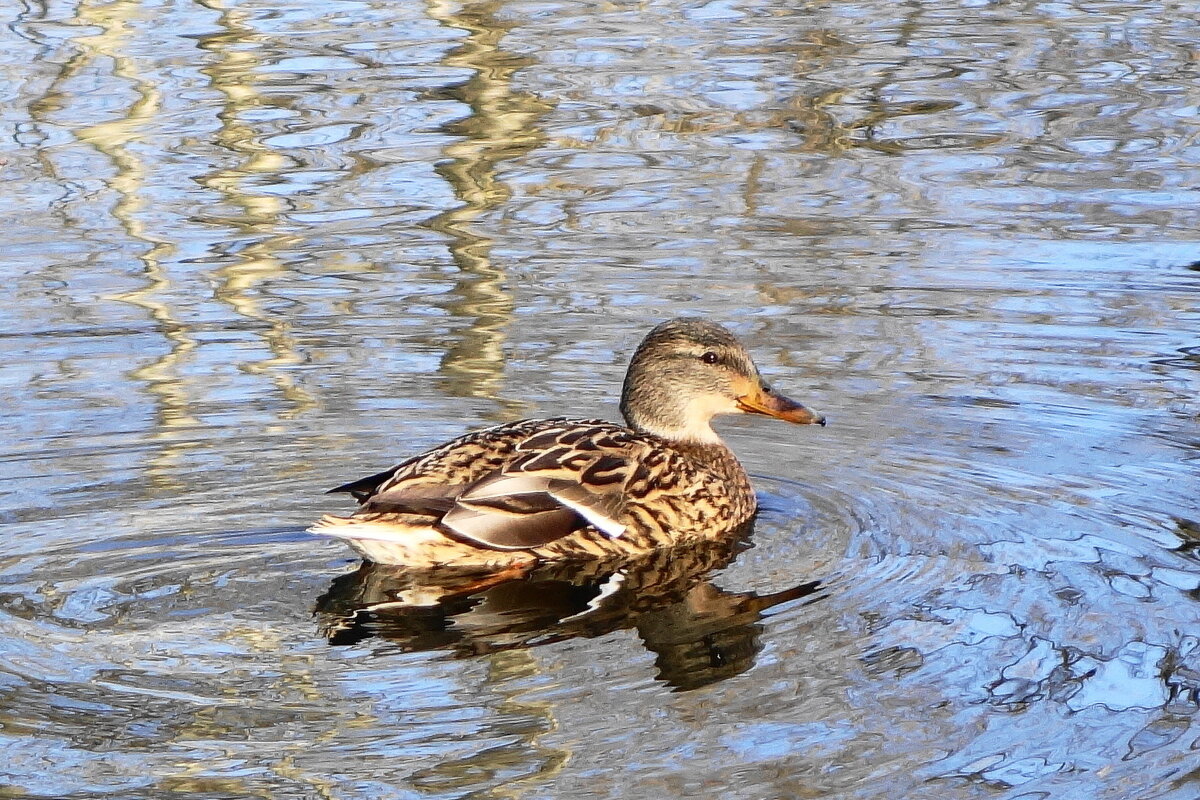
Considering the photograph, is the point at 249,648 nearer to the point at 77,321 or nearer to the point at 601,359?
the point at 601,359

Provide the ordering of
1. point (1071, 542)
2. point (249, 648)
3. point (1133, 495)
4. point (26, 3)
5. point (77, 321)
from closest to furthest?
point (249, 648) < point (1071, 542) < point (1133, 495) < point (77, 321) < point (26, 3)

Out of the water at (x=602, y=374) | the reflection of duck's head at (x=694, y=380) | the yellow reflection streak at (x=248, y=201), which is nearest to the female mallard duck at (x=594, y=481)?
the reflection of duck's head at (x=694, y=380)

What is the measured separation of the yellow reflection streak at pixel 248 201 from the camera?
908 cm

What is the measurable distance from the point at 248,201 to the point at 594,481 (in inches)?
198

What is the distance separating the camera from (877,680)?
5535 millimetres

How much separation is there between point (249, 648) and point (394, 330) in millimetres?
3673

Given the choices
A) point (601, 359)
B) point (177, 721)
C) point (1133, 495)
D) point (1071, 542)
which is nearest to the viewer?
point (177, 721)

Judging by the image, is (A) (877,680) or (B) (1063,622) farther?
(B) (1063,622)

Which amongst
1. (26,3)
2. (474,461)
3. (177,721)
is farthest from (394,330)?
(26,3)

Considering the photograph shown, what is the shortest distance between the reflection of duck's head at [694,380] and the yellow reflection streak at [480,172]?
69cm

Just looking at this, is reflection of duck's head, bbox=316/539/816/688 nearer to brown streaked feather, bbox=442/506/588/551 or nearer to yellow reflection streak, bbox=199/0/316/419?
brown streaked feather, bbox=442/506/588/551

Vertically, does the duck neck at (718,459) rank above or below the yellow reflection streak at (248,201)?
below

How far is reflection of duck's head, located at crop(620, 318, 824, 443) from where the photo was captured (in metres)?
7.95

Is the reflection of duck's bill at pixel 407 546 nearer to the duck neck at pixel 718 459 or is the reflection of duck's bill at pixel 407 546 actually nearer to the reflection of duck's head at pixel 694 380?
the duck neck at pixel 718 459
